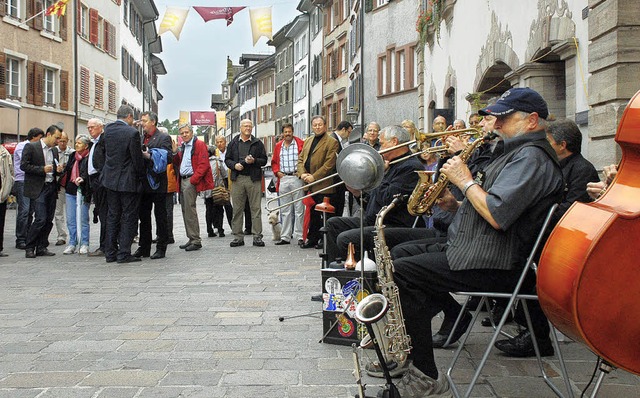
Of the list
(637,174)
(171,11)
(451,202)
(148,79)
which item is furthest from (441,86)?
(148,79)

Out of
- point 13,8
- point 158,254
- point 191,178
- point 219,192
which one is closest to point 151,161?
point 158,254

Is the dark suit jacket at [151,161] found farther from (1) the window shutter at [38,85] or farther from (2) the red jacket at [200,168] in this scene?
(1) the window shutter at [38,85]

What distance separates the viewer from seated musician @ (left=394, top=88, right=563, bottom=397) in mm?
4035

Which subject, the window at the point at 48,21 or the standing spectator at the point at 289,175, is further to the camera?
the window at the point at 48,21

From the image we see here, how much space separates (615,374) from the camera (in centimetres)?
474

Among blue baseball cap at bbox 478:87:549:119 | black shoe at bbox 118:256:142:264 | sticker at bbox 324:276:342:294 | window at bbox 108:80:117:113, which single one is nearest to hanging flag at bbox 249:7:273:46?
black shoe at bbox 118:256:142:264

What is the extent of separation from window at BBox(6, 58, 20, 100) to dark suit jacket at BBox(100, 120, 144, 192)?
1830 centimetres

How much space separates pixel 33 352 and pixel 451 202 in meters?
2.86

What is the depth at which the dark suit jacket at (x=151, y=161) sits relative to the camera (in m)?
10.7

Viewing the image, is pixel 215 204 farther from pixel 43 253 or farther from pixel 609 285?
pixel 609 285

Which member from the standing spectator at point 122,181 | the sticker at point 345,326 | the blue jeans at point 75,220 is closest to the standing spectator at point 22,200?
the blue jeans at point 75,220

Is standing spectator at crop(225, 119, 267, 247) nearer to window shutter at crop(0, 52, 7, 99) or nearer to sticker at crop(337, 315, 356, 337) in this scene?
sticker at crop(337, 315, 356, 337)

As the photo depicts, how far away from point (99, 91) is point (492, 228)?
111 ft

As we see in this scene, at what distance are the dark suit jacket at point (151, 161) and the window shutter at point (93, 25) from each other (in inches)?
966
